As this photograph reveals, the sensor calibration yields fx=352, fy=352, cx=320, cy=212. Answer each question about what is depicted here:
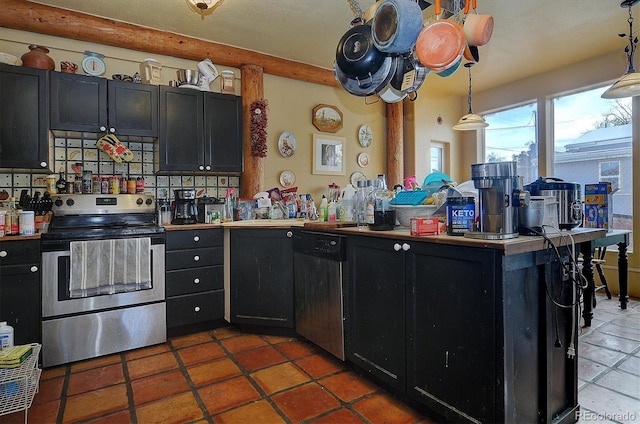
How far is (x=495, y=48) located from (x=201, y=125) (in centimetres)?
338

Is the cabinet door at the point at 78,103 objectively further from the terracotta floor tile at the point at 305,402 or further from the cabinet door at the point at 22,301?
the terracotta floor tile at the point at 305,402

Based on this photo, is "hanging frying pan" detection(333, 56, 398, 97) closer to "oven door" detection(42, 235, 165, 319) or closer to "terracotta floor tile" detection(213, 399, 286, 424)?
"terracotta floor tile" detection(213, 399, 286, 424)

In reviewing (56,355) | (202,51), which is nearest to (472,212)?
(56,355)

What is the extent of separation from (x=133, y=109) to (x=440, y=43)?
257cm

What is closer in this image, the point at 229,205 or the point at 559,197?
the point at 559,197

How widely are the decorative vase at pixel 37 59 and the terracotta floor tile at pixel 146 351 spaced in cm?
230

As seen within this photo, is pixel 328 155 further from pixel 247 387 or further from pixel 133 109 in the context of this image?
pixel 247 387

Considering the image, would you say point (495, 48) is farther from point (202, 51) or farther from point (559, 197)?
point (202, 51)

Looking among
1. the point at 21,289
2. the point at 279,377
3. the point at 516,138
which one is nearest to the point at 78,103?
the point at 21,289

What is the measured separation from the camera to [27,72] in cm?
264

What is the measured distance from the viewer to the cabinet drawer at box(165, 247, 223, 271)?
2.87 m

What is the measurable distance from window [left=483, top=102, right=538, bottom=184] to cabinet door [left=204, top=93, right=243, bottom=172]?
4058 mm

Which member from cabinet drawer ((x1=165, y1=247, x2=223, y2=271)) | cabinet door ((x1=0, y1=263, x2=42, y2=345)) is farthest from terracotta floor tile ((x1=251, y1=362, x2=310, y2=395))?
cabinet door ((x1=0, y1=263, x2=42, y2=345))

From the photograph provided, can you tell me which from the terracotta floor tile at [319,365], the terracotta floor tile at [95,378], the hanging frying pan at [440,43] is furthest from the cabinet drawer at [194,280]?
the hanging frying pan at [440,43]
